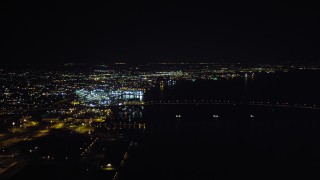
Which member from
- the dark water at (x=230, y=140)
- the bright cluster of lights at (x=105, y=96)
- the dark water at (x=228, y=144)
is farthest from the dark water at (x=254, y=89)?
the dark water at (x=228, y=144)

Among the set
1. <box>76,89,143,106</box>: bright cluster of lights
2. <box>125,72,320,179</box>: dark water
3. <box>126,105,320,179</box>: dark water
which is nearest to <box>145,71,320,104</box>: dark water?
<box>125,72,320,179</box>: dark water

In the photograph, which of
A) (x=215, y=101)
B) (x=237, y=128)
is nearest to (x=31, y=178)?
(x=237, y=128)

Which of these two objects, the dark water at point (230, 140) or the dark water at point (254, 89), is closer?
the dark water at point (230, 140)

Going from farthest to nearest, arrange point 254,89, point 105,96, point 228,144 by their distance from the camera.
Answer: point 254,89 < point 105,96 < point 228,144

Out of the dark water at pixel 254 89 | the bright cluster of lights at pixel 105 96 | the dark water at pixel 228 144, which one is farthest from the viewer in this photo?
the dark water at pixel 254 89

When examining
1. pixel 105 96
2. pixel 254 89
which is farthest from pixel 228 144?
pixel 254 89

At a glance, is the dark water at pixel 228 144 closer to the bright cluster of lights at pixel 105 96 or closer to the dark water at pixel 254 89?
the dark water at pixel 254 89

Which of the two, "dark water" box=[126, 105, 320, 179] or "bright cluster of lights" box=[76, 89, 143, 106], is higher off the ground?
"bright cluster of lights" box=[76, 89, 143, 106]

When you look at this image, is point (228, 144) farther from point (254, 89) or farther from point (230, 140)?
point (254, 89)

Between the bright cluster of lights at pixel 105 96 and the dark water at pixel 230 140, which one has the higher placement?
the bright cluster of lights at pixel 105 96

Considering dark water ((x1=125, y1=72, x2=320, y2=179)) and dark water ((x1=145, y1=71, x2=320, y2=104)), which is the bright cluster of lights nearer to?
dark water ((x1=145, y1=71, x2=320, y2=104))

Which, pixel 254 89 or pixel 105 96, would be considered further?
pixel 254 89

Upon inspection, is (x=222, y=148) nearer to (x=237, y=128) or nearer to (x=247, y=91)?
(x=237, y=128)
